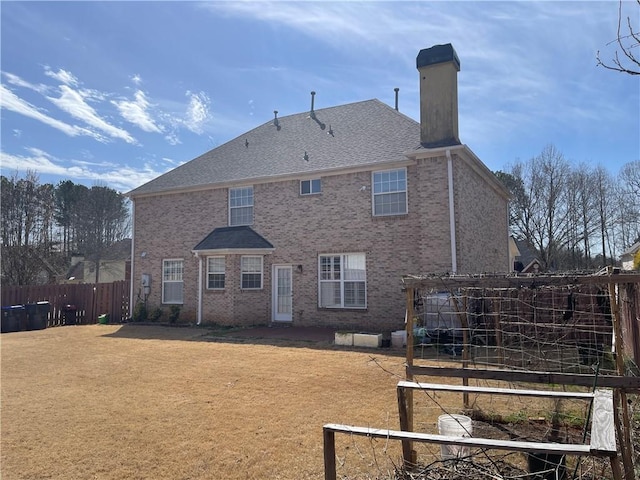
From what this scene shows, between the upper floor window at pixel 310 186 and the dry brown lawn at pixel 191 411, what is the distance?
6.37m

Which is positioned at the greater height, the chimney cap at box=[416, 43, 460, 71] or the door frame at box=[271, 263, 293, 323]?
the chimney cap at box=[416, 43, 460, 71]

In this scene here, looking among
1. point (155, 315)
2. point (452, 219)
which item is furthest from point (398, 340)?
point (155, 315)

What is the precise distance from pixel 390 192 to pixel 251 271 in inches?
243

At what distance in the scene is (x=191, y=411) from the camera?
6.20 metres

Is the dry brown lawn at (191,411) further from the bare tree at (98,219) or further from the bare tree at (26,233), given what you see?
the bare tree at (98,219)

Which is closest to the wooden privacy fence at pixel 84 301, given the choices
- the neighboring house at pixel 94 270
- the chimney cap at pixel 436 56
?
the chimney cap at pixel 436 56

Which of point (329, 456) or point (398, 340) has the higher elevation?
point (329, 456)

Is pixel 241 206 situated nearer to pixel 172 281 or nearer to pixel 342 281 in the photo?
pixel 172 281

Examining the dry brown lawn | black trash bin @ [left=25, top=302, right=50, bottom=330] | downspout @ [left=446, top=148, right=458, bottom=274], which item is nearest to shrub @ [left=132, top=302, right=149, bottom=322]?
black trash bin @ [left=25, top=302, right=50, bottom=330]

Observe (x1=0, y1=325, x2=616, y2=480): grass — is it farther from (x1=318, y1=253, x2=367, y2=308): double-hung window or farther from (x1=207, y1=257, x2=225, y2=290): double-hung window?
(x1=207, y1=257, x2=225, y2=290): double-hung window

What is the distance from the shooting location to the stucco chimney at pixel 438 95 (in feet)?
44.7

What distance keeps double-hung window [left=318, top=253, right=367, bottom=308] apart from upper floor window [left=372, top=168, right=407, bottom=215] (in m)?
1.78

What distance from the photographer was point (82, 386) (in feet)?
25.6

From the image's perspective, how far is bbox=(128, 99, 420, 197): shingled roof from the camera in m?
15.1
